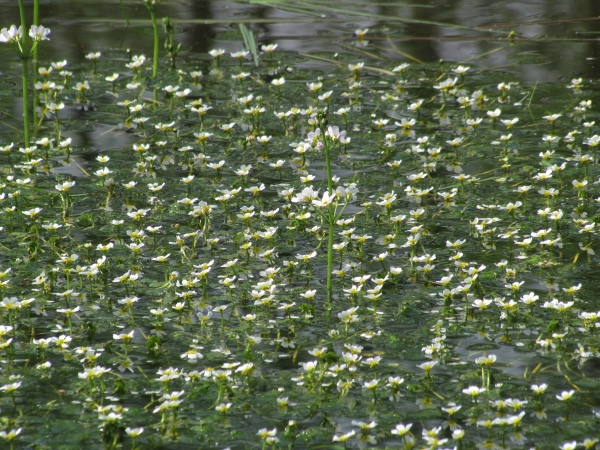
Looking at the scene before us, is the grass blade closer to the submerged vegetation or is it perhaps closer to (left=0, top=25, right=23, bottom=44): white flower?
the submerged vegetation

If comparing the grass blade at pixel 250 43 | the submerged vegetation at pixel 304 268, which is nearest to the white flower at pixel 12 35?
the submerged vegetation at pixel 304 268

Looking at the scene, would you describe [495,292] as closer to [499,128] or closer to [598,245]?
[598,245]

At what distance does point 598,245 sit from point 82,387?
2.38m

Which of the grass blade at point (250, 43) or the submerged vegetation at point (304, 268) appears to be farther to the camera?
the grass blade at point (250, 43)

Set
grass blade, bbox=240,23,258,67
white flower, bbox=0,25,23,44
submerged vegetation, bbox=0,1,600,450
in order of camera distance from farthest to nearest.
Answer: grass blade, bbox=240,23,258,67
white flower, bbox=0,25,23,44
submerged vegetation, bbox=0,1,600,450

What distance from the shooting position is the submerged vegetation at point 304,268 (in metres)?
2.91

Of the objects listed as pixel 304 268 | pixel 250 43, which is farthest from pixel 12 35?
pixel 250 43

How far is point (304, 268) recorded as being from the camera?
4.00m

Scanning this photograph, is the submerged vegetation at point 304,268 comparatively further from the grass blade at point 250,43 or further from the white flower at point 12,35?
the grass blade at point 250,43

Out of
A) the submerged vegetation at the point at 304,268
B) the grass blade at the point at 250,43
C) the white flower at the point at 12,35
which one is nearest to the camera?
the submerged vegetation at the point at 304,268

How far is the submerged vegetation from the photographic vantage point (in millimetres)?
2914

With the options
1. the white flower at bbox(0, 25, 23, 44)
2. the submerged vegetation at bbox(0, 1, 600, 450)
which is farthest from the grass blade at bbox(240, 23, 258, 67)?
the white flower at bbox(0, 25, 23, 44)

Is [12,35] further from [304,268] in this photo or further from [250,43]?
[250,43]

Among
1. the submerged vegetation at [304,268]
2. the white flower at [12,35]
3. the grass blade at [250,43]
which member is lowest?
the submerged vegetation at [304,268]
